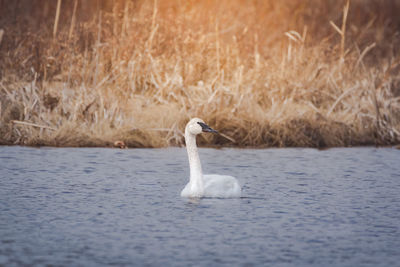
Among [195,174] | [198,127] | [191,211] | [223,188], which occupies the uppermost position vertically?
[198,127]

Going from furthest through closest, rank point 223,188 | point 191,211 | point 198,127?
1. point 198,127
2. point 223,188
3. point 191,211

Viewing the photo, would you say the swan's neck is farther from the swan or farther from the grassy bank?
the grassy bank

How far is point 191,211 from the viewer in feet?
27.9

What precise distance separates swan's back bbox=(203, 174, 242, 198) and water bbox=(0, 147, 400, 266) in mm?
138

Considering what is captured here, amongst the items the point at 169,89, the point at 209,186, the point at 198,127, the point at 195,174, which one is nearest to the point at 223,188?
the point at 209,186

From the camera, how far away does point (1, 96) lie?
1462 cm

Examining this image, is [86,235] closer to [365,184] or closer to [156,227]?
[156,227]

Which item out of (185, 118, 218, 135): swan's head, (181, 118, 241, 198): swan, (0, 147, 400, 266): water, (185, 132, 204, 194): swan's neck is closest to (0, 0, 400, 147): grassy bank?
(0, 147, 400, 266): water

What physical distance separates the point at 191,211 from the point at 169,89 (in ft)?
22.9

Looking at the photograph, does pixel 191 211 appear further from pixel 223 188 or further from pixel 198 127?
pixel 198 127

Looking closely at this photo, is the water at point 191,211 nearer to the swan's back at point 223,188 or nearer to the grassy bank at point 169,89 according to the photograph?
the swan's back at point 223,188

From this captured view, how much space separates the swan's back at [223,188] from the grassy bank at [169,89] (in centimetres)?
488

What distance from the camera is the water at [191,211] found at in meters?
6.57

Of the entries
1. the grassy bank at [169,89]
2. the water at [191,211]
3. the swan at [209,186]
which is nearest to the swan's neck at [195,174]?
the swan at [209,186]
